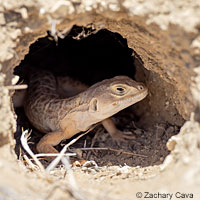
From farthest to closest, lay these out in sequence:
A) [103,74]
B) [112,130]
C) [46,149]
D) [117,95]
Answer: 1. [103,74]
2. [112,130]
3. [46,149]
4. [117,95]

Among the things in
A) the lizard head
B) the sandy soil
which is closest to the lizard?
the lizard head

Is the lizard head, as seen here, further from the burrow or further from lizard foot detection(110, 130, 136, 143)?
lizard foot detection(110, 130, 136, 143)

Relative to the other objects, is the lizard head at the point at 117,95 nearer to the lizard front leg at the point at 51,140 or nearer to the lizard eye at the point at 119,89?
the lizard eye at the point at 119,89

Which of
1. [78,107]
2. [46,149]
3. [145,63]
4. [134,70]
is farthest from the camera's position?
[134,70]

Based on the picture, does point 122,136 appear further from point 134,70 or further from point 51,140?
point 134,70

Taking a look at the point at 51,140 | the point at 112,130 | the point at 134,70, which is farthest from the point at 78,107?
the point at 134,70

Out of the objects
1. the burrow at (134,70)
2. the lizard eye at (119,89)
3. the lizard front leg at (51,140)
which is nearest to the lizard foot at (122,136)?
the burrow at (134,70)

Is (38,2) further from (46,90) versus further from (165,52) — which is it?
(46,90)
